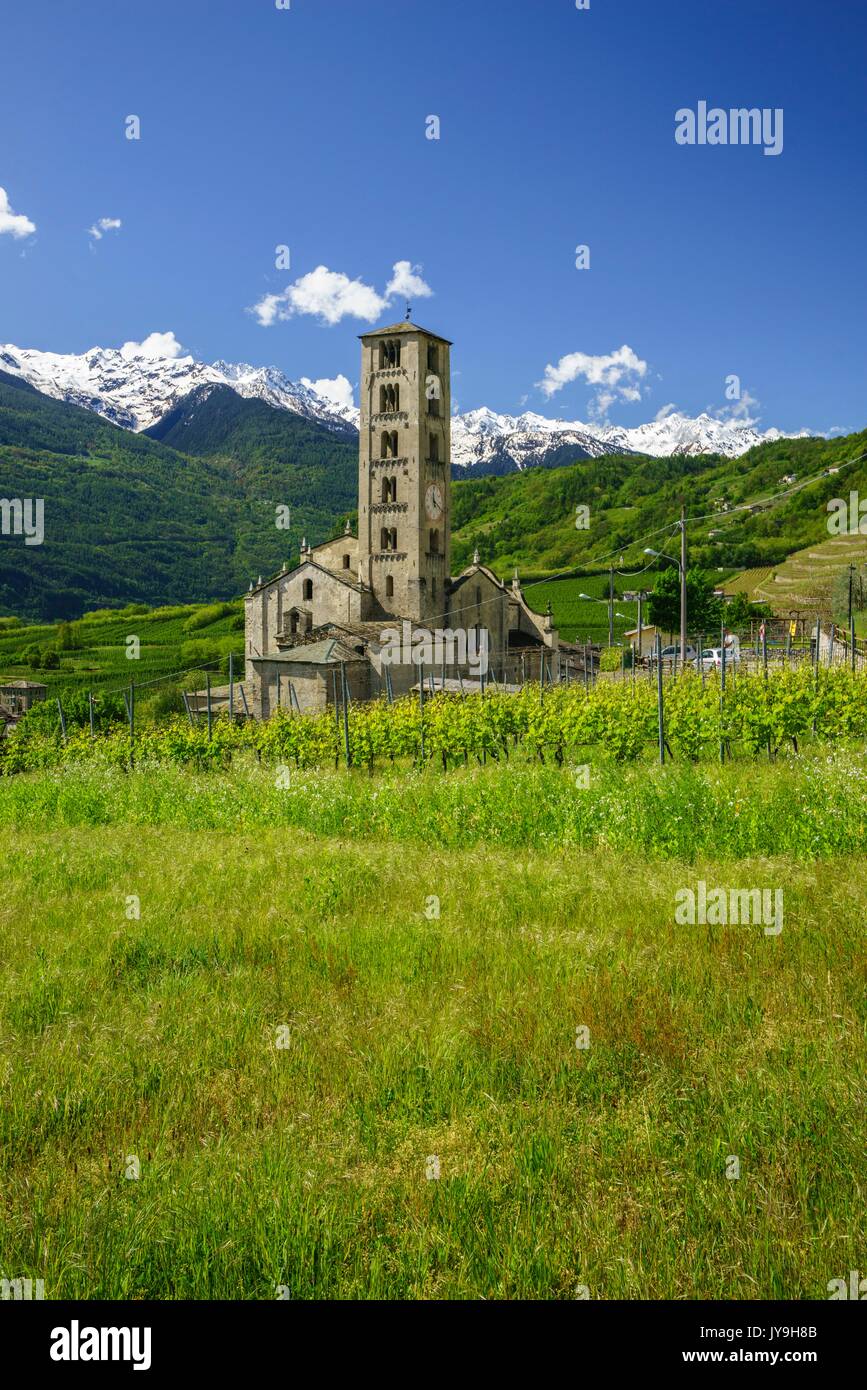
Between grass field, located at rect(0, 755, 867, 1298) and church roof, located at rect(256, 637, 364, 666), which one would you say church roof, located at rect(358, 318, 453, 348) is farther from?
grass field, located at rect(0, 755, 867, 1298)

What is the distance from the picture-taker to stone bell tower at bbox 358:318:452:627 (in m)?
60.6

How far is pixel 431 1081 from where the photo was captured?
5027 millimetres

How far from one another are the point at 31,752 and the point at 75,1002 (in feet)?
79.2

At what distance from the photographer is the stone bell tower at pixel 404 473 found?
60.6 m

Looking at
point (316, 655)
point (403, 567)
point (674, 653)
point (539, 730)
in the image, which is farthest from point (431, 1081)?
point (674, 653)

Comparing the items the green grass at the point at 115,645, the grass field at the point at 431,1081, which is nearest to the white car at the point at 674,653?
the green grass at the point at 115,645

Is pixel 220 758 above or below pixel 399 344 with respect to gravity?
below

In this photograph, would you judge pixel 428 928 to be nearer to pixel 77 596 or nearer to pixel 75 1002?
pixel 75 1002

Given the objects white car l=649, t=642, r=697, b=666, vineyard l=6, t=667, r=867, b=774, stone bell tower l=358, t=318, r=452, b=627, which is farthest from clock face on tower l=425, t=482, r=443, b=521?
vineyard l=6, t=667, r=867, b=774

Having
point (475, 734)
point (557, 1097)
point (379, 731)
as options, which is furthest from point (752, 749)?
point (557, 1097)

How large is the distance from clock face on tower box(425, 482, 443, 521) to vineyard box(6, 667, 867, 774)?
1390 inches

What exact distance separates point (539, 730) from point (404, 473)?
41996 millimetres

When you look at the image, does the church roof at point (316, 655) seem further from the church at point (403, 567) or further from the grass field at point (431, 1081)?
the grass field at point (431, 1081)
